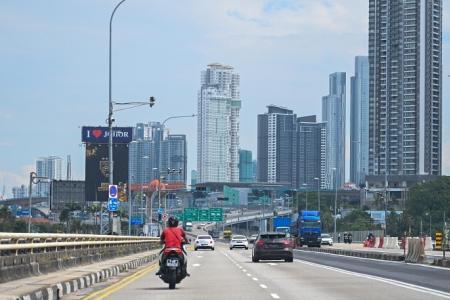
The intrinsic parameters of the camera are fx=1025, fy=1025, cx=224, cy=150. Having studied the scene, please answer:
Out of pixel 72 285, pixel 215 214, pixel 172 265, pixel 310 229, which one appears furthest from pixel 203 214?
pixel 72 285

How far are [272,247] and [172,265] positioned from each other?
23905 mm

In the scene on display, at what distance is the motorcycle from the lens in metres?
26.8

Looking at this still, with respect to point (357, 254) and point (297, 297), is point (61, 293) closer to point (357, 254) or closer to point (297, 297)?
point (297, 297)

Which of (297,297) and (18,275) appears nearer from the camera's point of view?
(297,297)

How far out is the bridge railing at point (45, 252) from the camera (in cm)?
2427

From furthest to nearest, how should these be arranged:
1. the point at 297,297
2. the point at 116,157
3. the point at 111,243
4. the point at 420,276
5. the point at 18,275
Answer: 1. the point at 116,157
2. the point at 111,243
3. the point at 420,276
4. the point at 18,275
5. the point at 297,297

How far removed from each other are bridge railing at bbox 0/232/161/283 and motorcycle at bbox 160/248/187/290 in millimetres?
3515

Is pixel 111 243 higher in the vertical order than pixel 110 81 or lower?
lower

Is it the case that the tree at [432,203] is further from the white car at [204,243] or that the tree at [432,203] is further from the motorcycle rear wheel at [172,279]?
the motorcycle rear wheel at [172,279]

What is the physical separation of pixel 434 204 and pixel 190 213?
37.5 metres

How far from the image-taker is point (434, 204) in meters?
156

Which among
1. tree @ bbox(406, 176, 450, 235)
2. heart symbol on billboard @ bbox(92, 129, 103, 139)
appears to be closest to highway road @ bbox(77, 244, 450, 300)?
heart symbol on billboard @ bbox(92, 129, 103, 139)

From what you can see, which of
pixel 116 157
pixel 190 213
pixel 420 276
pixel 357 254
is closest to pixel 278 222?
pixel 190 213

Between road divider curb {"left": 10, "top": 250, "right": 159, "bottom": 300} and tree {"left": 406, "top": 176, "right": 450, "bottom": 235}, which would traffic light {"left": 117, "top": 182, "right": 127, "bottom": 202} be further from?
tree {"left": 406, "top": 176, "right": 450, "bottom": 235}
